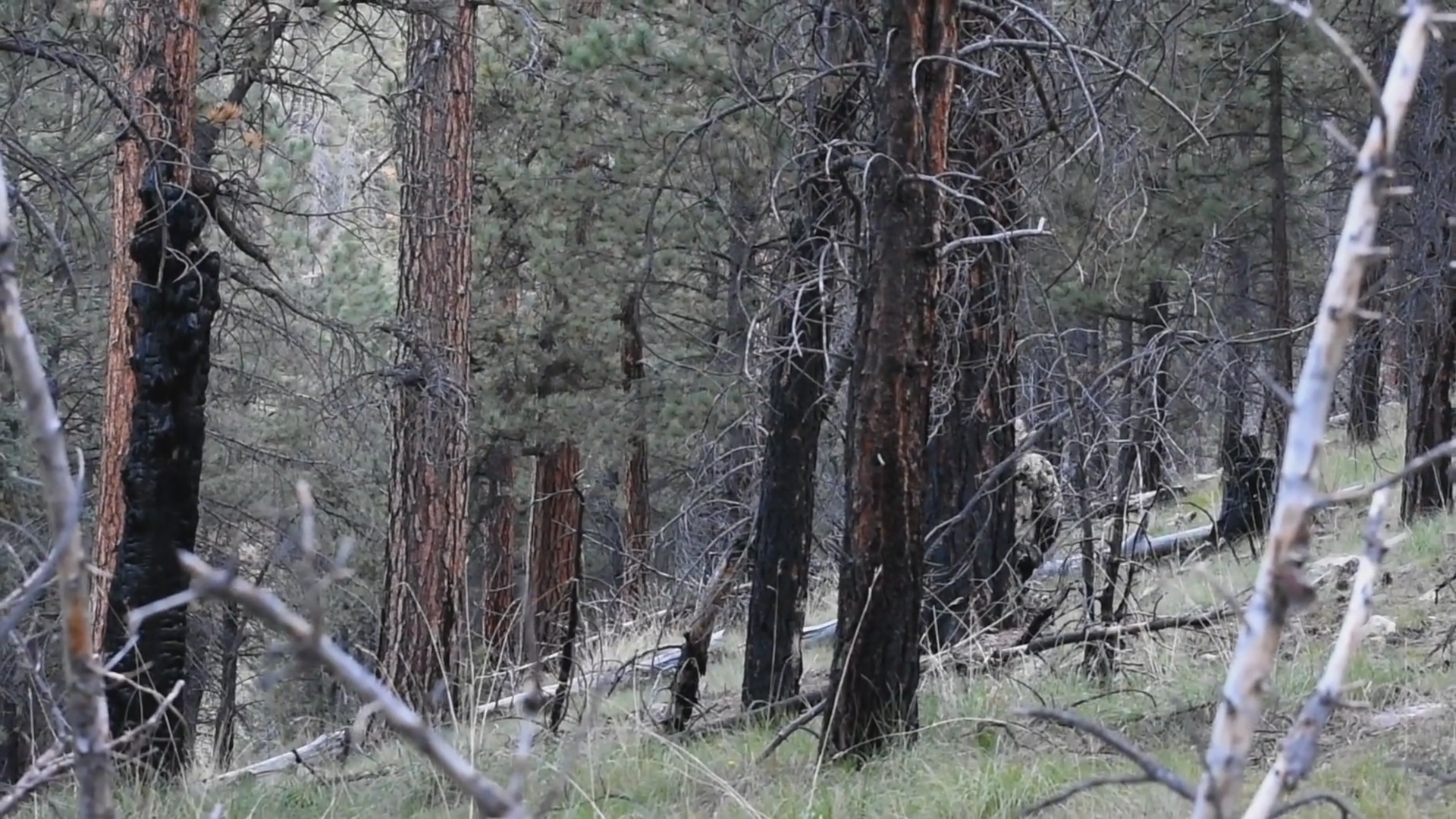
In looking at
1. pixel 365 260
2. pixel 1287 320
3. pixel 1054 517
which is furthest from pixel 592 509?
pixel 1054 517

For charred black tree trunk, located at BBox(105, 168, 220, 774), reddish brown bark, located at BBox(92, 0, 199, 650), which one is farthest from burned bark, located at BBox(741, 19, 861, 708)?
reddish brown bark, located at BBox(92, 0, 199, 650)

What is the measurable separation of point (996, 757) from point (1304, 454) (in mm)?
3646

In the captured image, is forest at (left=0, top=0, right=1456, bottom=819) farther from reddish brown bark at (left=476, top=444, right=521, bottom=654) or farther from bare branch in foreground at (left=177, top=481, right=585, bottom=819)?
reddish brown bark at (left=476, top=444, right=521, bottom=654)

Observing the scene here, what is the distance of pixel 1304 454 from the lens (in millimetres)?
1477

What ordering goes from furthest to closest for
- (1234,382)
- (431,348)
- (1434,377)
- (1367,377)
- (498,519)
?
(498,519) < (1367,377) < (1434,377) < (431,348) < (1234,382)

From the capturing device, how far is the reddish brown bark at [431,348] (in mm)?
10156

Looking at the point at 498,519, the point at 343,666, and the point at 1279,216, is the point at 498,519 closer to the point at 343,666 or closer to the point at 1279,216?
the point at 1279,216

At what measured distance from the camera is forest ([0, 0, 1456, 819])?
2.61 meters

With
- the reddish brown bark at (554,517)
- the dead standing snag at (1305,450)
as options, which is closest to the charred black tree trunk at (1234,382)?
the dead standing snag at (1305,450)

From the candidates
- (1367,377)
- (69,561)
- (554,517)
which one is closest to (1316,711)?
(69,561)

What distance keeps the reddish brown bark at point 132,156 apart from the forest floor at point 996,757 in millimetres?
2580

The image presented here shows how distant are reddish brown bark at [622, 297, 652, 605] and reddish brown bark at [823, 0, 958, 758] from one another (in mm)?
6843

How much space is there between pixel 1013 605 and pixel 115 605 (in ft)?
15.7

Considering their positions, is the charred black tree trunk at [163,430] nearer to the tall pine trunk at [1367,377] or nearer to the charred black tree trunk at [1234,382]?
the charred black tree trunk at [1234,382]
